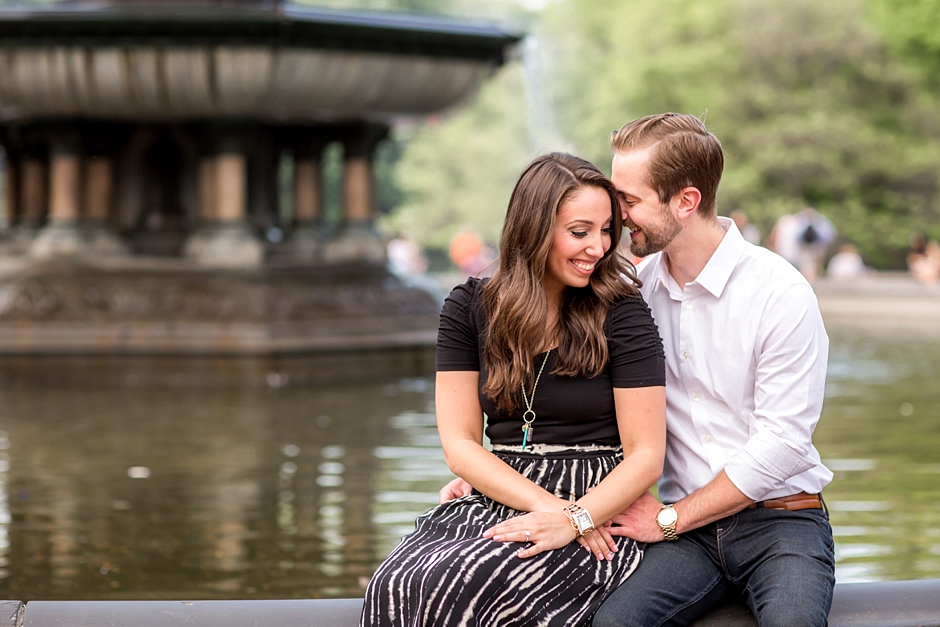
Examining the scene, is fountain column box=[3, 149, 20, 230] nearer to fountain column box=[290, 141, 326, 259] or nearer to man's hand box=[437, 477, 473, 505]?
fountain column box=[290, 141, 326, 259]

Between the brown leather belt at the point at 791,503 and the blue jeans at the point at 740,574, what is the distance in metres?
0.01

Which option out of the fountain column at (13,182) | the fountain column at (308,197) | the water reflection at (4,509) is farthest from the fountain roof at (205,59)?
the water reflection at (4,509)

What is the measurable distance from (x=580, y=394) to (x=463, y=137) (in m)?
39.0

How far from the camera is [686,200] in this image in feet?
9.93

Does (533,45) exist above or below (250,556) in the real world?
above

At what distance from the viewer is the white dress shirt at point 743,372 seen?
291 centimetres

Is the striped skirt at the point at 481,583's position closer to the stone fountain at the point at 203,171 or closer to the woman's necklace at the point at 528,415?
the woman's necklace at the point at 528,415

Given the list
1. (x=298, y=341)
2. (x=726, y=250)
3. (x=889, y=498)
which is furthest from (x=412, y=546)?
(x=298, y=341)

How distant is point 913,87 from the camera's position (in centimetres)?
3103

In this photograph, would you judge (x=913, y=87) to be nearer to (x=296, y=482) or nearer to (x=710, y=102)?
(x=710, y=102)

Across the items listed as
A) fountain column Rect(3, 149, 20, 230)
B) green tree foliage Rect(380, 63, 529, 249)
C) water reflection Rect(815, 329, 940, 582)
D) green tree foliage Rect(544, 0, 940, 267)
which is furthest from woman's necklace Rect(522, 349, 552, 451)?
green tree foliage Rect(380, 63, 529, 249)

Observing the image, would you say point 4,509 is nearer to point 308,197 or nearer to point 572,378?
point 572,378

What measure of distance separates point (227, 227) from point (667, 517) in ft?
26.9

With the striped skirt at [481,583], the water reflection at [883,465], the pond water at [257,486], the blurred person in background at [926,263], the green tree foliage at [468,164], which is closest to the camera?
the striped skirt at [481,583]
